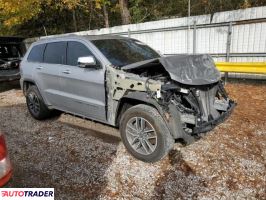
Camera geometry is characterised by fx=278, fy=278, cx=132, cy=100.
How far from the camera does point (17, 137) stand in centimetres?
548

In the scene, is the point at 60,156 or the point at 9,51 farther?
the point at 9,51

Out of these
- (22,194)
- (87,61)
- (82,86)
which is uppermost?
(87,61)

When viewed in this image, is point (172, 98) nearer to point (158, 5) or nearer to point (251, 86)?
point (251, 86)

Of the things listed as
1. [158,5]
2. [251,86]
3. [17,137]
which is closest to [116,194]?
[17,137]

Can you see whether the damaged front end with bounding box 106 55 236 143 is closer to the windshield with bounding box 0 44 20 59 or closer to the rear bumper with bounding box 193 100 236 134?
the rear bumper with bounding box 193 100 236 134

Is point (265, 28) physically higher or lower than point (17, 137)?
higher

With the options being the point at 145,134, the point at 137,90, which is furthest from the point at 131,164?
the point at 137,90

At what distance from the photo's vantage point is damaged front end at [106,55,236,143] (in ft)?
12.6

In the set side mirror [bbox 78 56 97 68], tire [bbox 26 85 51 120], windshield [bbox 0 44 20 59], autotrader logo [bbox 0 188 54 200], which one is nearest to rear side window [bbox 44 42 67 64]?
tire [bbox 26 85 51 120]

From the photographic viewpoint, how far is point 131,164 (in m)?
4.13

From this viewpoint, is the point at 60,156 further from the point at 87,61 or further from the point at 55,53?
the point at 55,53

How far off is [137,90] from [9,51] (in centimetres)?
775

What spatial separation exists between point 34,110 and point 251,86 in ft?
20.2

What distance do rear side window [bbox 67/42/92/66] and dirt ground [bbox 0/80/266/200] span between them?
55.9 inches
